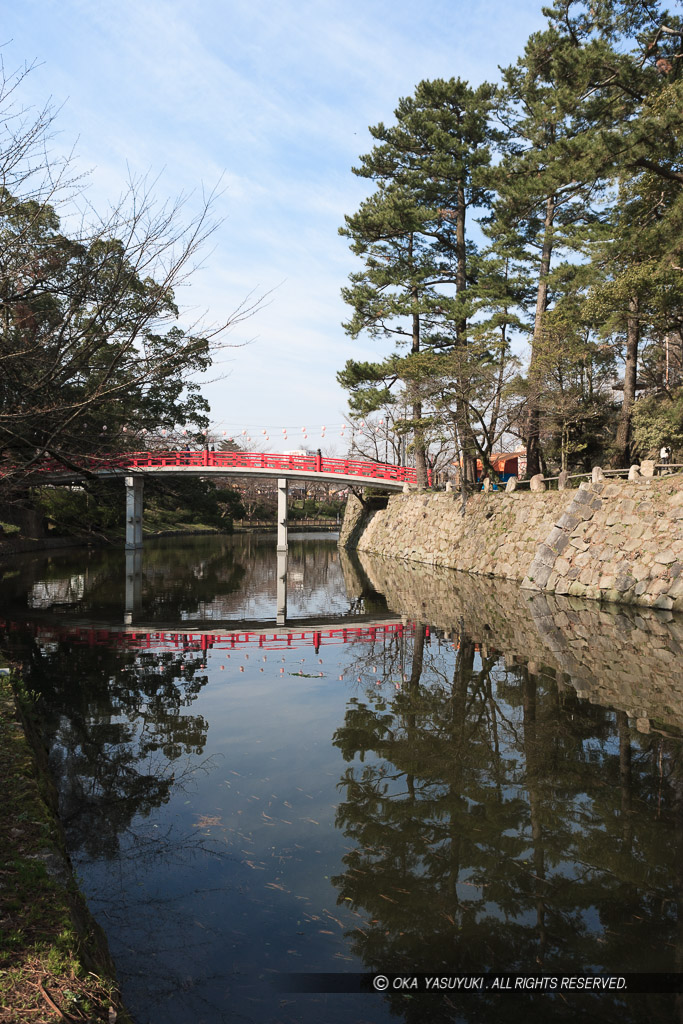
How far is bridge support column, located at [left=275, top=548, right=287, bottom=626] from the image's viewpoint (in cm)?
1602

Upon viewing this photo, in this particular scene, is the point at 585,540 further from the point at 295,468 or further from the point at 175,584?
the point at 295,468

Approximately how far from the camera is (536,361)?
23.1 m

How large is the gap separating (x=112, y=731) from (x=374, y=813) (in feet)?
11.1

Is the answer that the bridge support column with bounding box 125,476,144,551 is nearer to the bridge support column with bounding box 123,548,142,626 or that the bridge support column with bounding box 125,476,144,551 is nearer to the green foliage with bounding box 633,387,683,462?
the bridge support column with bounding box 123,548,142,626

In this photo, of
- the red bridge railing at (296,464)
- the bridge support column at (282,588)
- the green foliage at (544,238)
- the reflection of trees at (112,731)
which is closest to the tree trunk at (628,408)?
the green foliage at (544,238)

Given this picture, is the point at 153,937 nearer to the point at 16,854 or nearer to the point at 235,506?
the point at 16,854

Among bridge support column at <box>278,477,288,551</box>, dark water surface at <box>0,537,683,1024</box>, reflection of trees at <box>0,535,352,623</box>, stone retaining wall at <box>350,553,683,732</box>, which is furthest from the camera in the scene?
bridge support column at <box>278,477,288,551</box>

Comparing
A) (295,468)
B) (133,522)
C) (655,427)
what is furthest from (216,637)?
(133,522)

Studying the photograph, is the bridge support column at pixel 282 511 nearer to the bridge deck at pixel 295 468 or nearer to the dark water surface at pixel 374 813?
the bridge deck at pixel 295 468

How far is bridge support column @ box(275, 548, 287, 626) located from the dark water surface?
3922 mm

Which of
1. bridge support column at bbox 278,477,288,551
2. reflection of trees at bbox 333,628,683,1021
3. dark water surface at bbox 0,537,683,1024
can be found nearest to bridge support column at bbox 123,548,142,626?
dark water surface at bbox 0,537,683,1024

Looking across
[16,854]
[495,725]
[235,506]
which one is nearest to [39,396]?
[16,854]

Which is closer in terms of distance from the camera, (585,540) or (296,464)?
(585,540)

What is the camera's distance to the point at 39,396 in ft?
15.0
